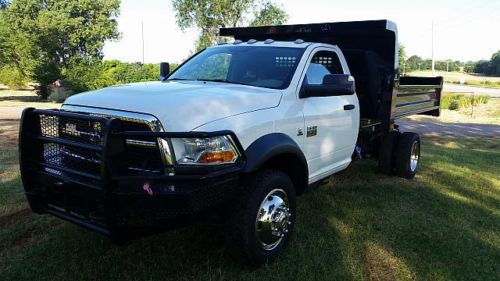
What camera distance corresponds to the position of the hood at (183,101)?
10.8 feet

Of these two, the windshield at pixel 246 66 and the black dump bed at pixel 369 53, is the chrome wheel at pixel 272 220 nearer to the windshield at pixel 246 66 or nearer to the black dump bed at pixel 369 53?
the windshield at pixel 246 66

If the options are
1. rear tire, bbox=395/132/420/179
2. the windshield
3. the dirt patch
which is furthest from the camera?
rear tire, bbox=395/132/420/179

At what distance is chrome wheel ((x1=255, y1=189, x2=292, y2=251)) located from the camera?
377 centimetres

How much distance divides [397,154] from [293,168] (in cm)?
335

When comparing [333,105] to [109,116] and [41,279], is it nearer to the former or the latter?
[109,116]

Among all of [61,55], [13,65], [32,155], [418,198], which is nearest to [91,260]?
[32,155]

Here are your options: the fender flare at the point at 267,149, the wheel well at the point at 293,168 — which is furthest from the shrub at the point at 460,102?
the fender flare at the point at 267,149

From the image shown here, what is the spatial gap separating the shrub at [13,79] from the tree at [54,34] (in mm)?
3955

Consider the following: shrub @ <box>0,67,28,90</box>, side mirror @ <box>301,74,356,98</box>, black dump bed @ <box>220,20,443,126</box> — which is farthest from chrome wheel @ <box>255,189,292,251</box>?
shrub @ <box>0,67,28,90</box>

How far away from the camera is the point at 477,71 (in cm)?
12325

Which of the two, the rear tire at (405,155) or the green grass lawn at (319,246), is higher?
the rear tire at (405,155)

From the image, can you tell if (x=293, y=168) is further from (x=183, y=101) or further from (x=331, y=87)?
(x=183, y=101)

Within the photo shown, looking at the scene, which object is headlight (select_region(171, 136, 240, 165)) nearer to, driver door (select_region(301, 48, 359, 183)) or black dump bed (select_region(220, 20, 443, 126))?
driver door (select_region(301, 48, 359, 183))

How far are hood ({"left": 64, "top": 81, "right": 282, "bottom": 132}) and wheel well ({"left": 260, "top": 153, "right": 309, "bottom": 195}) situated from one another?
0.52 m
